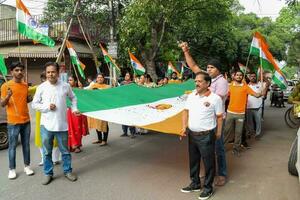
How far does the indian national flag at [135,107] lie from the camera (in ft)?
19.7

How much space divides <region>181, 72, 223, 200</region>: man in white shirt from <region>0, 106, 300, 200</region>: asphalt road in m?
0.49

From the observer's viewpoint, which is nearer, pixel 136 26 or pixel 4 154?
pixel 4 154

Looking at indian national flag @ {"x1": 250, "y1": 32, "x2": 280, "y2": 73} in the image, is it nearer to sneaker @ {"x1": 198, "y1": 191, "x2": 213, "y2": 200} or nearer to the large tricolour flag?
the large tricolour flag

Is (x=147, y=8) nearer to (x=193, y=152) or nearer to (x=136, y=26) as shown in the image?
(x=136, y=26)

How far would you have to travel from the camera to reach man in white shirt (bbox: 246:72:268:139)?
9.43 m

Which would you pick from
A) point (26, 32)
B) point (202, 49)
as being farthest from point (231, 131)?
point (202, 49)

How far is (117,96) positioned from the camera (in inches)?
299

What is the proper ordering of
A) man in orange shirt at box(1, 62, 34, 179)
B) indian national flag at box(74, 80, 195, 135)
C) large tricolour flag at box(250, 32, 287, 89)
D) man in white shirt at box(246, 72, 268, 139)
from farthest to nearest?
man in white shirt at box(246, 72, 268, 139), large tricolour flag at box(250, 32, 287, 89), indian national flag at box(74, 80, 195, 135), man in orange shirt at box(1, 62, 34, 179)

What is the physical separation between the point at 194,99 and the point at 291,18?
36.9 m

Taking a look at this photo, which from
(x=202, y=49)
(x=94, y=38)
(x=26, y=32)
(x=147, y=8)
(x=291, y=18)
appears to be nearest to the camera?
(x=26, y=32)

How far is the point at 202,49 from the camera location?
2969 centimetres

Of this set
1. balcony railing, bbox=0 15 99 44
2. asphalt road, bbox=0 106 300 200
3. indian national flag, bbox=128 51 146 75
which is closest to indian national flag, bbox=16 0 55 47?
asphalt road, bbox=0 106 300 200

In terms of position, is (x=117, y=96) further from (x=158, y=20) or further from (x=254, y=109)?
(x=158, y=20)

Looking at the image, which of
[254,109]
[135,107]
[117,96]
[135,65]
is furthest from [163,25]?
[135,107]
